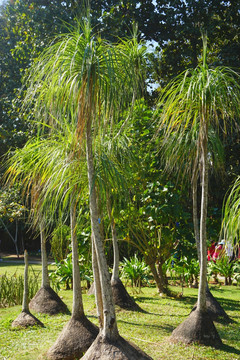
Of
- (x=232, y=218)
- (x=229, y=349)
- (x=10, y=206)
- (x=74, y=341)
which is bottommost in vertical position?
(x=229, y=349)

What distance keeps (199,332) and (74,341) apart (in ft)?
4.49

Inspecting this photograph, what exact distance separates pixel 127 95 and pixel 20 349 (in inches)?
122

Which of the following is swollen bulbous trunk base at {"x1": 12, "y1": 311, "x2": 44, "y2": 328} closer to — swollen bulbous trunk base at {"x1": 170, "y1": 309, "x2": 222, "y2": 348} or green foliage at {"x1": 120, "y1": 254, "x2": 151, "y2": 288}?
swollen bulbous trunk base at {"x1": 170, "y1": 309, "x2": 222, "y2": 348}

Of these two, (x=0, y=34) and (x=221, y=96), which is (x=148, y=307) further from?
(x=0, y=34)

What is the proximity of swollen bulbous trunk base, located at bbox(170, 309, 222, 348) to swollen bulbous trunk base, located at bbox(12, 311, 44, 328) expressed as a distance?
1928 millimetres

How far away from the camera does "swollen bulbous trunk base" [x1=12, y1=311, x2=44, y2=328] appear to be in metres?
5.64

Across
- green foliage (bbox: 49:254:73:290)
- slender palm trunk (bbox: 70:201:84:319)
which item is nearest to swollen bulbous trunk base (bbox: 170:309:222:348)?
slender palm trunk (bbox: 70:201:84:319)

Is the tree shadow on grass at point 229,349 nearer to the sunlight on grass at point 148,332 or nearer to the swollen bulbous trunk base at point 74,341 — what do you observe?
the sunlight on grass at point 148,332

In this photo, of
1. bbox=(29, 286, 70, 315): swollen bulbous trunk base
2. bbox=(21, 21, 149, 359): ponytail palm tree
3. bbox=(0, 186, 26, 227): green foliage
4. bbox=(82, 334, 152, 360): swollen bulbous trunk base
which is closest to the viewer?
bbox=(82, 334, 152, 360): swollen bulbous trunk base

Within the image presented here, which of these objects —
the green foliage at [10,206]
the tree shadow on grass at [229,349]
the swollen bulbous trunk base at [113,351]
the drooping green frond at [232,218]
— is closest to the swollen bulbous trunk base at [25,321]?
the swollen bulbous trunk base at [113,351]

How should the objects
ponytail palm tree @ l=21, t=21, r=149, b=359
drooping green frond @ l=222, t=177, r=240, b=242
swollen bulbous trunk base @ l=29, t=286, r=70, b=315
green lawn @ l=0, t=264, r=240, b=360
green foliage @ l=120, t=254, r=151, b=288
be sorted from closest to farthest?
ponytail palm tree @ l=21, t=21, r=149, b=359 < drooping green frond @ l=222, t=177, r=240, b=242 < green lawn @ l=0, t=264, r=240, b=360 < swollen bulbous trunk base @ l=29, t=286, r=70, b=315 < green foliage @ l=120, t=254, r=151, b=288

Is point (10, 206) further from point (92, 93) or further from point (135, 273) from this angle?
point (92, 93)

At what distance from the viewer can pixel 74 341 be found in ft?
14.7

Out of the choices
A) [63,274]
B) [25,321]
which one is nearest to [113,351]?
[25,321]
